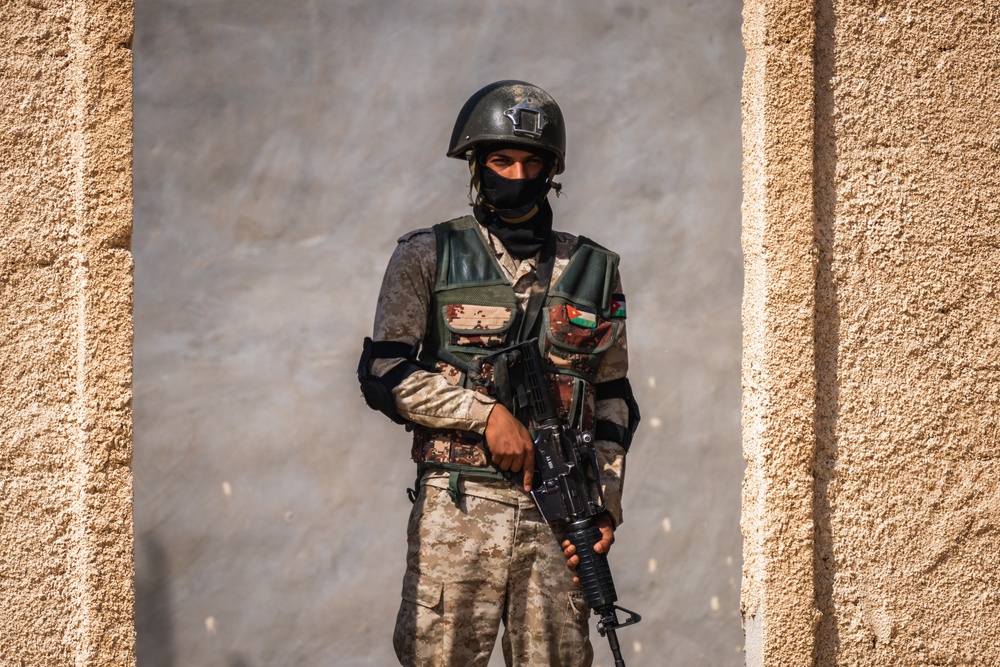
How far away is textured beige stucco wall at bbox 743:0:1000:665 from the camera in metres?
3.41

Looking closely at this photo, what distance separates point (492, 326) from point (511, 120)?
0.56m

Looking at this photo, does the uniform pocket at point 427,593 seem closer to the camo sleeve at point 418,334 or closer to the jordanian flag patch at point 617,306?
the camo sleeve at point 418,334

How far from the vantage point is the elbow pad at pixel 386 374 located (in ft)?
10.5

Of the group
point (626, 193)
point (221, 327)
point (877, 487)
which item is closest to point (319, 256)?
point (221, 327)

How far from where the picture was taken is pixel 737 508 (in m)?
5.49

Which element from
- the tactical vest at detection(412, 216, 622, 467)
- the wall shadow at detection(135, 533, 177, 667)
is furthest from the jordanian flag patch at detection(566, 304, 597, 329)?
the wall shadow at detection(135, 533, 177, 667)

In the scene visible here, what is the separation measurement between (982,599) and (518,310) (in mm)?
1580

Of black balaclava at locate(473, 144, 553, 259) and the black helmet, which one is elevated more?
the black helmet

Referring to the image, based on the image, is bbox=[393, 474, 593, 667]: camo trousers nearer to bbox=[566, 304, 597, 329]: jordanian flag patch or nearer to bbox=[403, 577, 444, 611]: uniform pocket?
bbox=[403, 577, 444, 611]: uniform pocket

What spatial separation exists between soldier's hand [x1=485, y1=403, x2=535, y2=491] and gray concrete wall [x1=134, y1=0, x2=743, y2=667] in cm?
202

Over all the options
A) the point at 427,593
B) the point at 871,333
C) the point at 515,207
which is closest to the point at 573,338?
the point at 515,207

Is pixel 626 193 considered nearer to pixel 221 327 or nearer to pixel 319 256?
pixel 319 256

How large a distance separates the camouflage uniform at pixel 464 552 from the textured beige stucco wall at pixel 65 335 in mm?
691

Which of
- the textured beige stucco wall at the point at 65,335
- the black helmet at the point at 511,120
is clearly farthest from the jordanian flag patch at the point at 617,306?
the textured beige stucco wall at the point at 65,335
